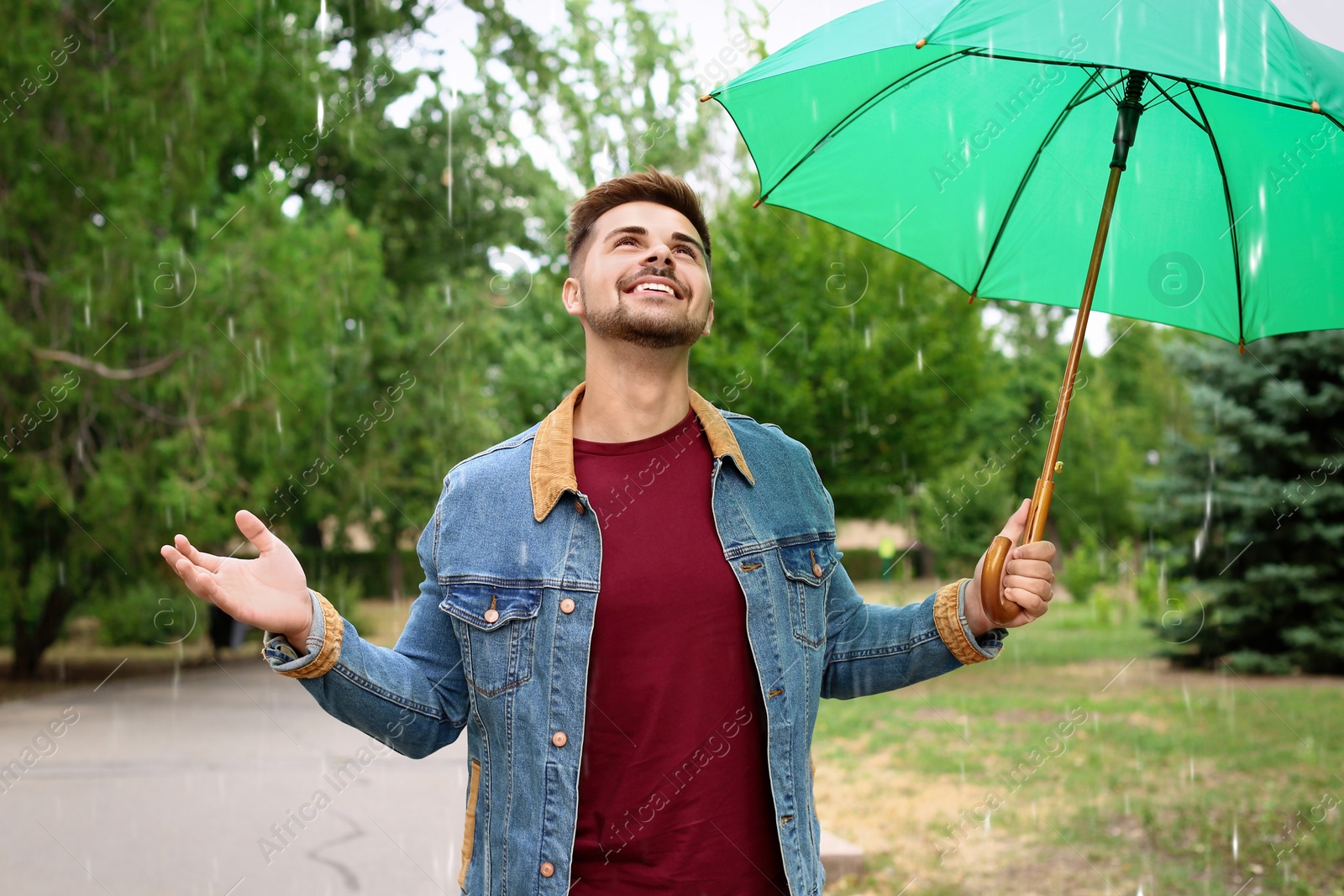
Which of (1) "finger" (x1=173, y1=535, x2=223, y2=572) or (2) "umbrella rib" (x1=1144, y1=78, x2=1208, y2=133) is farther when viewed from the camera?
(2) "umbrella rib" (x1=1144, y1=78, x2=1208, y2=133)

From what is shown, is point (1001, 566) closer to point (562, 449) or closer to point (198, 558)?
point (562, 449)

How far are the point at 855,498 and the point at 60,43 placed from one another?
434 inches

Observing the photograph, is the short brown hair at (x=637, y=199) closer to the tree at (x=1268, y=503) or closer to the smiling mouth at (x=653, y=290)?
the smiling mouth at (x=653, y=290)

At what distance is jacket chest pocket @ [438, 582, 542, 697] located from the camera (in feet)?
7.95

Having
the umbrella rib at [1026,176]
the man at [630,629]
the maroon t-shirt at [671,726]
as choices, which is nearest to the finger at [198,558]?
the man at [630,629]

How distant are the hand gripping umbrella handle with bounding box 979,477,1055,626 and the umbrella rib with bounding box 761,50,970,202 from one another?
3.71 feet

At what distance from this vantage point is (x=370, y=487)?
1853cm

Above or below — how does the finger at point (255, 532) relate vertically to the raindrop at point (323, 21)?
below

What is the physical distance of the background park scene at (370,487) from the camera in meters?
7.37

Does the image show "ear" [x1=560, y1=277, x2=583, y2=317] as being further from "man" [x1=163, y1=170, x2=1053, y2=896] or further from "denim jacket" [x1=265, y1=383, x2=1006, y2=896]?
"denim jacket" [x1=265, y1=383, x2=1006, y2=896]

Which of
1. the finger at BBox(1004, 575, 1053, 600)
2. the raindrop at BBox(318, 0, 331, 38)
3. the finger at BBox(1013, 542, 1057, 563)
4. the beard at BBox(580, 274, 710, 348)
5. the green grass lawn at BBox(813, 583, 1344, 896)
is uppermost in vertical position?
the raindrop at BBox(318, 0, 331, 38)

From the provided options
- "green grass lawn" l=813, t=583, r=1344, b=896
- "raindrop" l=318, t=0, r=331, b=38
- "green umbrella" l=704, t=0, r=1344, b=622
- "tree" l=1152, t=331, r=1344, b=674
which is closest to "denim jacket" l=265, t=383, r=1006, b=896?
"green umbrella" l=704, t=0, r=1344, b=622

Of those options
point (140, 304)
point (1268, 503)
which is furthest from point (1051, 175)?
point (1268, 503)

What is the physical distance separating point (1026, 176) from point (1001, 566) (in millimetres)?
1205
